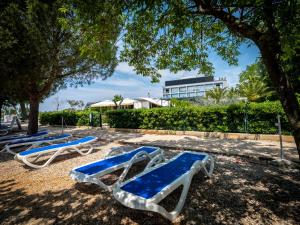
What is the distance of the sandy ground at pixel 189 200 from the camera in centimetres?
309

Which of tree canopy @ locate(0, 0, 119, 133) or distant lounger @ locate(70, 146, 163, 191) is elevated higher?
tree canopy @ locate(0, 0, 119, 133)

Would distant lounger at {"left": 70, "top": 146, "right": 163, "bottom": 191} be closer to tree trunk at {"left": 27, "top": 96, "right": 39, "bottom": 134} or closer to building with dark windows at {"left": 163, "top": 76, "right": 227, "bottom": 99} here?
tree trunk at {"left": 27, "top": 96, "right": 39, "bottom": 134}

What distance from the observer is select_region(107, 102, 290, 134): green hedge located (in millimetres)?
8977

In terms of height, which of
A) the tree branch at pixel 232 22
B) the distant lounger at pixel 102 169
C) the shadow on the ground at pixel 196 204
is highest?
the tree branch at pixel 232 22

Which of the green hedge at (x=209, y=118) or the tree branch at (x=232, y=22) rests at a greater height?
the tree branch at (x=232, y=22)

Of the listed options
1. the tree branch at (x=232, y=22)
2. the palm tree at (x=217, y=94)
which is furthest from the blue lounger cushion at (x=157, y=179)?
the palm tree at (x=217, y=94)

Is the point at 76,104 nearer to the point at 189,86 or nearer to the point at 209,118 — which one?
the point at 189,86

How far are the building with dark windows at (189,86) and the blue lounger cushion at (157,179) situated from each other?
201 ft

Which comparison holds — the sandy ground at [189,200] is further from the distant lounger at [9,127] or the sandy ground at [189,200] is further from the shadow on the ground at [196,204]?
the distant lounger at [9,127]

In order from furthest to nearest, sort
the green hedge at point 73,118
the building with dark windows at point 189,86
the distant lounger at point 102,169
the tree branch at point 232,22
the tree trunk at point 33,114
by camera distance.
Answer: the building with dark windows at point 189,86, the green hedge at point 73,118, the tree trunk at point 33,114, the distant lounger at point 102,169, the tree branch at point 232,22

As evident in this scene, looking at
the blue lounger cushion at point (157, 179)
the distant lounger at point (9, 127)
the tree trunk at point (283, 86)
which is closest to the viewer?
the tree trunk at point (283, 86)

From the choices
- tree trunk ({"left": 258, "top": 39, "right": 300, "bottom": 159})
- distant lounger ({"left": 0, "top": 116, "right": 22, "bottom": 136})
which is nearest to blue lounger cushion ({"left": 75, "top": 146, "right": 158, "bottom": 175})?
tree trunk ({"left": 258, "top": 39, "right": 300, "bottom": 159})

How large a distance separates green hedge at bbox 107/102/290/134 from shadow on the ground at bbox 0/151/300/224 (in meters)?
4.82

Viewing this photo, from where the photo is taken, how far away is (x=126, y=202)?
2.80m
